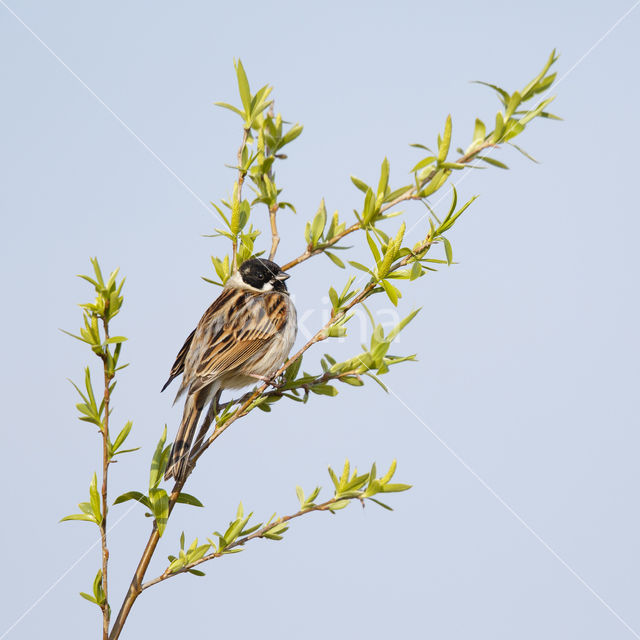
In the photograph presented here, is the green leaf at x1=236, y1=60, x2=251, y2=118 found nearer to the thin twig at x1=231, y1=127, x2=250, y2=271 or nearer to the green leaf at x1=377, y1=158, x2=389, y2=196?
the thin twig at x1=231, y1=127, x2=250, y2=271

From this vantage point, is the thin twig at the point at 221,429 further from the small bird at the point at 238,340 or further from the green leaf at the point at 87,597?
the small bird at the point at 238,340

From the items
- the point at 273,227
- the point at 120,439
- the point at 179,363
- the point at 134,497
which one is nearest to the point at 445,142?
the point at 273,227

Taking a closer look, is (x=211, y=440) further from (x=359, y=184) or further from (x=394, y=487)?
(x=359, y=184)

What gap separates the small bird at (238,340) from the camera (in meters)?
2.80

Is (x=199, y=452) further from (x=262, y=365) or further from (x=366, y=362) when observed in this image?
(x=262, y=365)

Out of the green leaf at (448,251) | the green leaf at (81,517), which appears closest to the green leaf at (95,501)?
the green leaf at (81,517)

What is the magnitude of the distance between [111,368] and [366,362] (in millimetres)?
624

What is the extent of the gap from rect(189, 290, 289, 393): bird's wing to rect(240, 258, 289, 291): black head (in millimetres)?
46

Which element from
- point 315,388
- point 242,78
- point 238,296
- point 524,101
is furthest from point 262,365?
point 524,101

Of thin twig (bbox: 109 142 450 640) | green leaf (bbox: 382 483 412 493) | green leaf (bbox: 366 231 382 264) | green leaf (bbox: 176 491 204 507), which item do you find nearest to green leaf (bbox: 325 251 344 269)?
thin twig (bbox: 109 142 450 640)

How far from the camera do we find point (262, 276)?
127 inches

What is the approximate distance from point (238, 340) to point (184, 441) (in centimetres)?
77

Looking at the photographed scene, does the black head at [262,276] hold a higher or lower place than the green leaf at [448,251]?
higher

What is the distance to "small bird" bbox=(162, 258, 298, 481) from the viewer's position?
2.80 m
